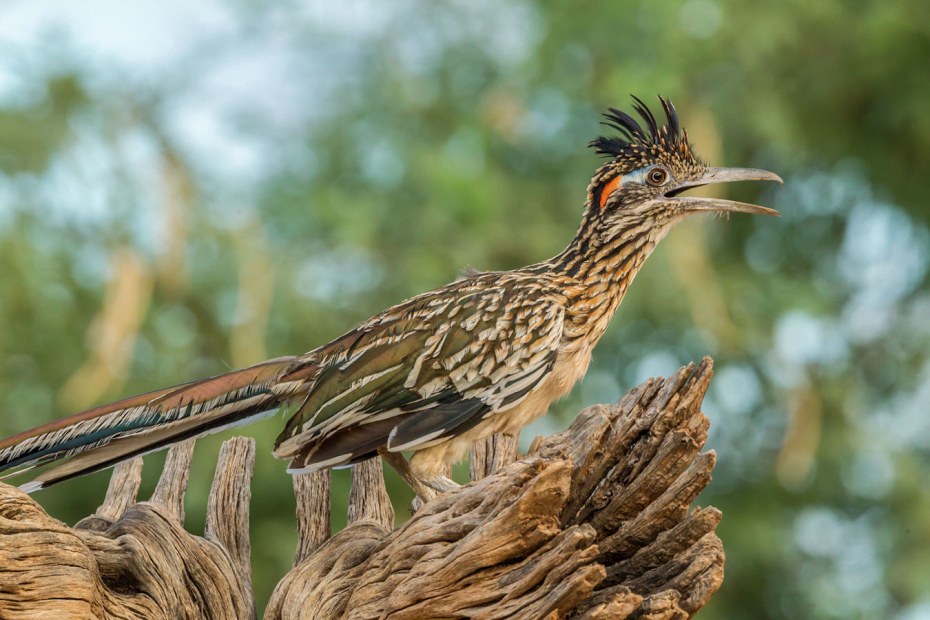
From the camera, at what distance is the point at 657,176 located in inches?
244

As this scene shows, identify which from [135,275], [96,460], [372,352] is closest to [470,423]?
[372,352]

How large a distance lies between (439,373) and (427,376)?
59 millimetres

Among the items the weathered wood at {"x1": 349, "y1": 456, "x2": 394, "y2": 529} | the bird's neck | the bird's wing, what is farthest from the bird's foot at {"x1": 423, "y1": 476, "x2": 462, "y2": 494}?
the bird's neck

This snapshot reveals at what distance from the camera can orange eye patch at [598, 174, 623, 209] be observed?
6.21 metres

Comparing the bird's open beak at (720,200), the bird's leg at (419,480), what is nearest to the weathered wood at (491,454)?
the bird's leg at (419,480)

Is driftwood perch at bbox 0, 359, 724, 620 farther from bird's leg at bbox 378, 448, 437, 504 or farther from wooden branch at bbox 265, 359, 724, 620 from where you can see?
bird's leg at bbox 378, 448, 437, 504

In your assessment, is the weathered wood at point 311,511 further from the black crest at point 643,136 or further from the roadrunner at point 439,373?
the black crest at point 643,136

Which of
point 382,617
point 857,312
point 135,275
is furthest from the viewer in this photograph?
point 857,312

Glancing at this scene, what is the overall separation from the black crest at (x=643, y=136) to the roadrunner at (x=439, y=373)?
12 millimetres

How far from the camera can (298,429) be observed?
556 cm

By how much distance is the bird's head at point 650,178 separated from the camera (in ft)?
20.1

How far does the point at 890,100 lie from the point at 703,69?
2212mm

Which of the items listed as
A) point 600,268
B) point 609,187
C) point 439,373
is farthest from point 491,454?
point 609,187

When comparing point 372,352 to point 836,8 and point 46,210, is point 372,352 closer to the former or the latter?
point 46,210
